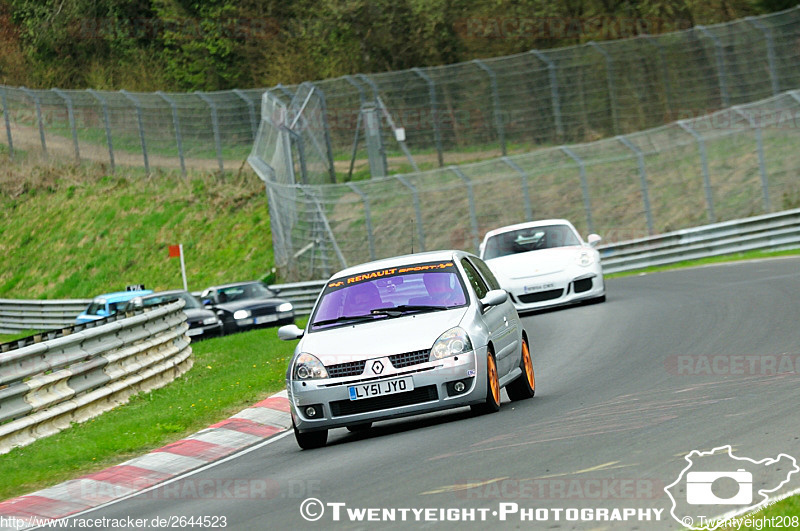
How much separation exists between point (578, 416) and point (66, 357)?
20.5 ft

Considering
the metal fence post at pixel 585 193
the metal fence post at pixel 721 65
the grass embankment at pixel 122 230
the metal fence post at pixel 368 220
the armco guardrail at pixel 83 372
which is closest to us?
the armco guardrail at pixel 83 372

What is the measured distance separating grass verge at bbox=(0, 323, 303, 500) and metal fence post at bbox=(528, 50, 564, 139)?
21.6 meters

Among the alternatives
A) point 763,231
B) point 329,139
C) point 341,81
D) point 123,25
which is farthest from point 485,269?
point 123,25

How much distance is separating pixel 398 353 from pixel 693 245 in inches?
871

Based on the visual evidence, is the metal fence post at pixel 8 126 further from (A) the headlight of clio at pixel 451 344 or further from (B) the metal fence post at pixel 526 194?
(A) the headlight of clio at pixel 451 344

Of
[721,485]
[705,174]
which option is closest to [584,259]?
[705,174]

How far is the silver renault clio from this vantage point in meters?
9.99

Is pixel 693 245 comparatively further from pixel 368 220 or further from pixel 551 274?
pixel 551 274

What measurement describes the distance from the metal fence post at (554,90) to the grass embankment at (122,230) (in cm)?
955

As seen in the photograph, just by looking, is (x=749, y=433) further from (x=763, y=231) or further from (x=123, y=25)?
(x=123, y=25)

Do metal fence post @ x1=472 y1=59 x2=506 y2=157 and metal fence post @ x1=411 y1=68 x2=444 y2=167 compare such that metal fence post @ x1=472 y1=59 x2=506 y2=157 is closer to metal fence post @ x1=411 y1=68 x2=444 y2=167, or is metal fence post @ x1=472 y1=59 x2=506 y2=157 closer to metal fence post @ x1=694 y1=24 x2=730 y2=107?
metal fence post @ x1=411 y1=68 x2=444 y2=167

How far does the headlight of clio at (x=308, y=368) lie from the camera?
10156mm

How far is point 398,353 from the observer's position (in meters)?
A: 10.0

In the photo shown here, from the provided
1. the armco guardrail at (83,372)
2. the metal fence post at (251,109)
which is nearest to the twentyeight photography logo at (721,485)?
the armco guardrail at (83,372)
